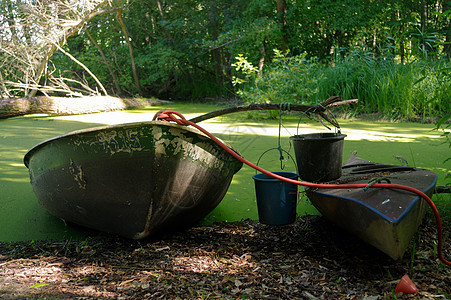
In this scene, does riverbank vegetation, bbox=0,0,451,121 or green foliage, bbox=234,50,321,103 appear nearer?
green foliage, bbox=234,50,321,103

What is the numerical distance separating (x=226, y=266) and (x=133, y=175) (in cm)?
67

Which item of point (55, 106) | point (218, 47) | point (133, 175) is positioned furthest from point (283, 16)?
point (133, 175)

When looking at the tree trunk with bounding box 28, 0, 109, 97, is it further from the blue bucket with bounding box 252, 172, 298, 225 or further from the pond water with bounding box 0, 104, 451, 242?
the blue bucket with bounding box 252, 172, 298, 225

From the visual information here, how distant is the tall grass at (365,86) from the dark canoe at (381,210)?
471 cm

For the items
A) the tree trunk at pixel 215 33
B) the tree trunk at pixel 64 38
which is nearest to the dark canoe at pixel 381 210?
the tree trunk at pixel 64 38

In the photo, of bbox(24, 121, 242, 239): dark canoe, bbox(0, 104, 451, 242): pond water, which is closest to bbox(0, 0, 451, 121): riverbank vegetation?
bbox(0, 104, 451, 242): pond water

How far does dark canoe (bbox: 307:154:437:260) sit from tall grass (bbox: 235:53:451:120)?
4714 mm

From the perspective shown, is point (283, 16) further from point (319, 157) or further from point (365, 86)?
point (319, 157)

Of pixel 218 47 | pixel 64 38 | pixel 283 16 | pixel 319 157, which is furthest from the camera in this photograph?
pixel 283 16

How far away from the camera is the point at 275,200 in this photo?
2.50 metres

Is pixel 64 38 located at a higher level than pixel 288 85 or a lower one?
higher

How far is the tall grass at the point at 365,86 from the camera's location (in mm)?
6676

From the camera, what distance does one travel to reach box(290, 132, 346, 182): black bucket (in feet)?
7.88

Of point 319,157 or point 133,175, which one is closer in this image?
point 133,175
